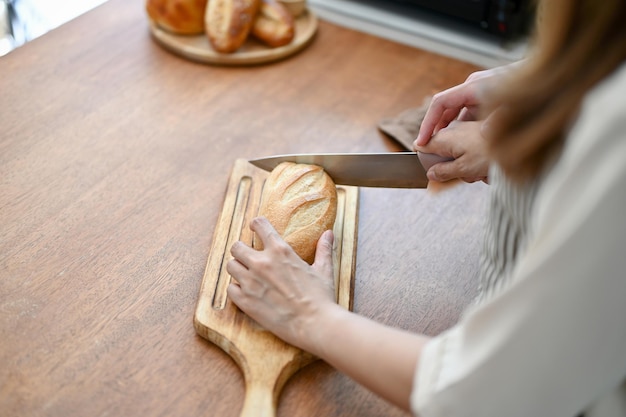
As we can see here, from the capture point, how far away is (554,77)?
53 centimetres

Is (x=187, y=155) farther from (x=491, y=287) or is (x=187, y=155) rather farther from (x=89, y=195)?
(x=491, y=287)

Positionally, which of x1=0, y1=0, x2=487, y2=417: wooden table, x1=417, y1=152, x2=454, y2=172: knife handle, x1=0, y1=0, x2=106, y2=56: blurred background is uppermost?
x1=417, y1=152, x2=454, y2=172: knife handle

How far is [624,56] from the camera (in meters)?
0.52

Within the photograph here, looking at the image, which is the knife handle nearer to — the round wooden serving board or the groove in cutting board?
the groove in cutting board

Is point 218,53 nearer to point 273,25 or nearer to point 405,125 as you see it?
point 273,25

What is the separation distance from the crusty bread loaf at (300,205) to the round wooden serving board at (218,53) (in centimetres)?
48

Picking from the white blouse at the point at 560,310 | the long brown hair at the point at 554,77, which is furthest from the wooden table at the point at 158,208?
the long brown hair at the point at 554,77

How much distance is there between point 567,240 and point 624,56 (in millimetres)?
156

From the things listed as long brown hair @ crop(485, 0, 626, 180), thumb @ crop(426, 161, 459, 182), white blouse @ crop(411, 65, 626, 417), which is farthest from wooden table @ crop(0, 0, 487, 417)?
long brown hair @ crop(485, 0, 626, 180)

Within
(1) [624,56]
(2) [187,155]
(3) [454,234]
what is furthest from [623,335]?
(2) [187,155]

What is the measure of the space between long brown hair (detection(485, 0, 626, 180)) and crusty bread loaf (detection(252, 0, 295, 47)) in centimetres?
97

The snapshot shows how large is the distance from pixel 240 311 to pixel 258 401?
0.15m

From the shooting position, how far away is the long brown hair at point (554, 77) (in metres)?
0.51

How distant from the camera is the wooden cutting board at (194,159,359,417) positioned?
809mm
